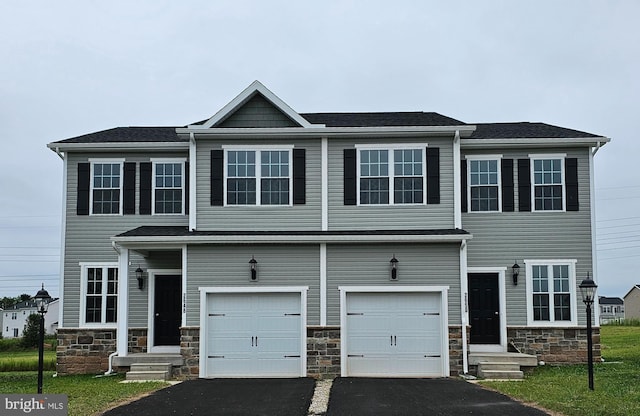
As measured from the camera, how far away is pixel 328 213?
17.8 m

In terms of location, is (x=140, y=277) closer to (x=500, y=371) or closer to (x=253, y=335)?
(x=253, y=335)

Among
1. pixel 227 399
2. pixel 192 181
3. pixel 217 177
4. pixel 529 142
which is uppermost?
pixel 529 142

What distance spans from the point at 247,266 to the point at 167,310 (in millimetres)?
3373

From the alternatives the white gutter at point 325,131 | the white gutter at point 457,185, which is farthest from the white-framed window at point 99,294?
the white gutter at point 457,185

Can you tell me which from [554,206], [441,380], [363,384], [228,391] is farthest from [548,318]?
[228,391]

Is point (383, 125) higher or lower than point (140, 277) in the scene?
higher

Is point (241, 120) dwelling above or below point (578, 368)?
above

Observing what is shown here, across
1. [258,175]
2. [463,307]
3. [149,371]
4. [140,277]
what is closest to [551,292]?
[463,307]

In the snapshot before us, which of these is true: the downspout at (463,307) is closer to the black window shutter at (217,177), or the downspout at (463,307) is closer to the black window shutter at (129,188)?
the black window shutter at (217,177)

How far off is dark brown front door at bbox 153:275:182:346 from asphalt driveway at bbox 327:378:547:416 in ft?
17.2

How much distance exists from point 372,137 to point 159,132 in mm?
6459

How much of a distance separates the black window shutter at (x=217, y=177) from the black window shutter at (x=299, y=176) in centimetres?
177

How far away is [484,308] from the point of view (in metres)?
18.9

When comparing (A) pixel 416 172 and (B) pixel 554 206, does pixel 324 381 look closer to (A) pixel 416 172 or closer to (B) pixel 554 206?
(A) pixel 416 172
